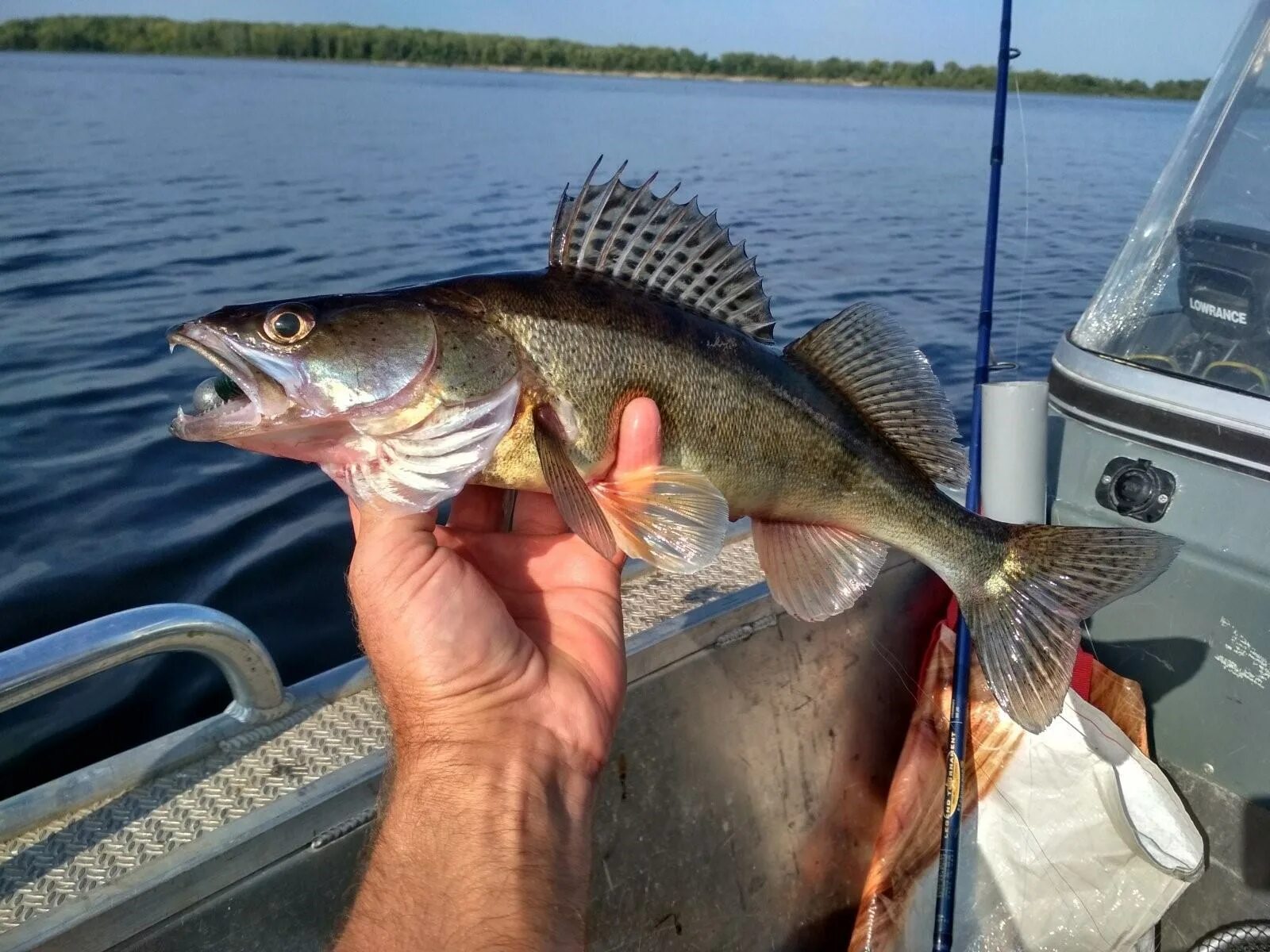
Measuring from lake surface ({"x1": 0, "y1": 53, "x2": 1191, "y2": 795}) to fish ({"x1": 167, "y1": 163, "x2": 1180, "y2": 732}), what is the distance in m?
3.35

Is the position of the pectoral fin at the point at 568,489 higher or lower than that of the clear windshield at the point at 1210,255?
lower

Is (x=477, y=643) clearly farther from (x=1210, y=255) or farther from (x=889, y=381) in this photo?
(x=1210, y=255)

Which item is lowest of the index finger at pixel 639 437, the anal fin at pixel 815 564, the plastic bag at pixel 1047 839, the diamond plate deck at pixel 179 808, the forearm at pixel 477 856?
the plastic bag at pixel 1047 839

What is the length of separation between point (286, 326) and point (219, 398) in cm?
20

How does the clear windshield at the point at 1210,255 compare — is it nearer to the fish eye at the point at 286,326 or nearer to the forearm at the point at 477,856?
the forearm at the point at 477,856

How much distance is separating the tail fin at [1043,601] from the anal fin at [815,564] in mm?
286

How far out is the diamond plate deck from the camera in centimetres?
186

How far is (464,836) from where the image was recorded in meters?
1.72

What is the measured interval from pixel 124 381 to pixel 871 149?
83.7ft

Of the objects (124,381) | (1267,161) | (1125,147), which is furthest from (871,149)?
(1267,161)

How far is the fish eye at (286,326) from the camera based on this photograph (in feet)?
6.15

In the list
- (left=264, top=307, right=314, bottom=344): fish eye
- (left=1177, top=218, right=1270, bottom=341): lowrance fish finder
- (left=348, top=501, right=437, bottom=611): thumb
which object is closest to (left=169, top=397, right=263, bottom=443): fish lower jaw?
(left=264, top=307, right=314, bottom=344): fish eye

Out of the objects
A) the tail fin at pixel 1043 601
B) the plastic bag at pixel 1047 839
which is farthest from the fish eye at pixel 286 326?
the plastic bag at pixel 1047 839

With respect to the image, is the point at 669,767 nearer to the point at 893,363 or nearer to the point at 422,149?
the point at 893,363
